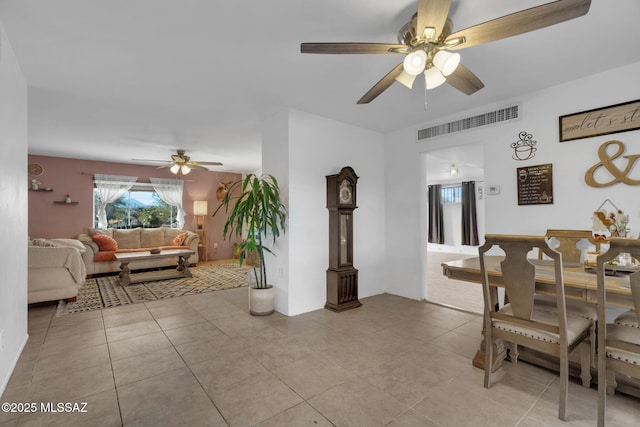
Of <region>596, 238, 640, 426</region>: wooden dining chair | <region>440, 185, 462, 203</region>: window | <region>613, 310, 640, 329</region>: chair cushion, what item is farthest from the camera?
<region>440, 185, 462, 203</region>: window

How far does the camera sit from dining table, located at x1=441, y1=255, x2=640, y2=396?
162 centimetres

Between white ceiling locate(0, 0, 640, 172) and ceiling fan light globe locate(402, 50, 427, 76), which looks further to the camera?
white ceiling locate(0, 0, 640, 172)

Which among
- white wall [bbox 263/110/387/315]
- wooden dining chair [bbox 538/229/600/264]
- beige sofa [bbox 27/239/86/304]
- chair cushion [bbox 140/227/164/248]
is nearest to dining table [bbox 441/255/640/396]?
wooden dining chair [bbox 538/229/600/264]

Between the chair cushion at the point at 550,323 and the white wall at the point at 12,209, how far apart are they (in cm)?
333

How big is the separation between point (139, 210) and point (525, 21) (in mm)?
8105

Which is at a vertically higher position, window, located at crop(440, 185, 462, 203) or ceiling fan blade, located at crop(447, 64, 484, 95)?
ceiling fan blade, located at crop(447, 64, 484, 95)

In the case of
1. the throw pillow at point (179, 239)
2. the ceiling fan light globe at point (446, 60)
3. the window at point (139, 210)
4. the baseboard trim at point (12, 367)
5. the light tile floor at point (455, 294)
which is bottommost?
the light tile floor at point (455, 294)

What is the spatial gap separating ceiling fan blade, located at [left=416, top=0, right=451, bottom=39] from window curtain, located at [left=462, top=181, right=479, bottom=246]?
799cm

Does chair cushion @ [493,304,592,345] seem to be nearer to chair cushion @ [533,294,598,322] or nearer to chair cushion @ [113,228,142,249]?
chair cushion @ [533,294,598,322]

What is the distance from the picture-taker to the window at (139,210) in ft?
23.1

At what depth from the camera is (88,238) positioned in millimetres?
6113

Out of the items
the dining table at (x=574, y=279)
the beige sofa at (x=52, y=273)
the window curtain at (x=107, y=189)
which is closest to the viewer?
the dining table at (x=574, y=279)

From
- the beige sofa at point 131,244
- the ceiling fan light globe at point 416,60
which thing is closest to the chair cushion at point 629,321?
the ceiling fan light globe at point 416,60

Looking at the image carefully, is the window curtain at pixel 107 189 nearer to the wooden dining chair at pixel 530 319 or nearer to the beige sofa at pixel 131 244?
the beige sofa at pixel 131 244
